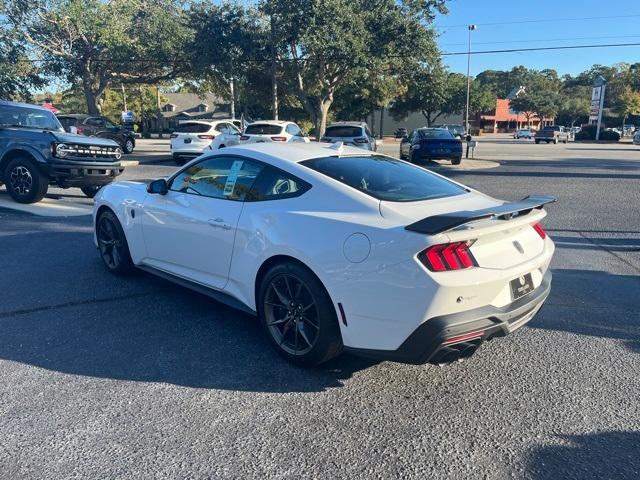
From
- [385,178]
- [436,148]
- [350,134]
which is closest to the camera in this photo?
[385,178]

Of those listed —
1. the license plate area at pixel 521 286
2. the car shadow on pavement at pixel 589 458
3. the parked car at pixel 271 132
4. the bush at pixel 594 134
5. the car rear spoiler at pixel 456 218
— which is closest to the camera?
the car shadow on pavement at pixel 589 458

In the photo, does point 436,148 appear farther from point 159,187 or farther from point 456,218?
point 456,218

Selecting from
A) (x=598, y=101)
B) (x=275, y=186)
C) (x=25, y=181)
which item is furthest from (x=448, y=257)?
(x=598, y=101)

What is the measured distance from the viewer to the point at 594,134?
61531mm

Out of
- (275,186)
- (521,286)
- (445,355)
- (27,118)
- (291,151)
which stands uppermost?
(27,118)

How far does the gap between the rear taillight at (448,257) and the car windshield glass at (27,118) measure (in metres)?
9.83

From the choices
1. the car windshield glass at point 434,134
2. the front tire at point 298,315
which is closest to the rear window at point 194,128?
the car windshield glass at point 434,134

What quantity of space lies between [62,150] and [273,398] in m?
8.18

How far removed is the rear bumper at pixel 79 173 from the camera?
958 centimetres

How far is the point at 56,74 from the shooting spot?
30.5 m

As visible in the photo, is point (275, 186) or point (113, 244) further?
point (113, 244)

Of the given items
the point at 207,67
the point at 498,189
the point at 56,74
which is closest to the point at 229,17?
the point at 207,67

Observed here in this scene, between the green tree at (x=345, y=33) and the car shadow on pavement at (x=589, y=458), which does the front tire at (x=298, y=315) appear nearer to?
the car shadow on pavement at (x=589, y=458)

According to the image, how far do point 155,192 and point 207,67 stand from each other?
22687 mm
